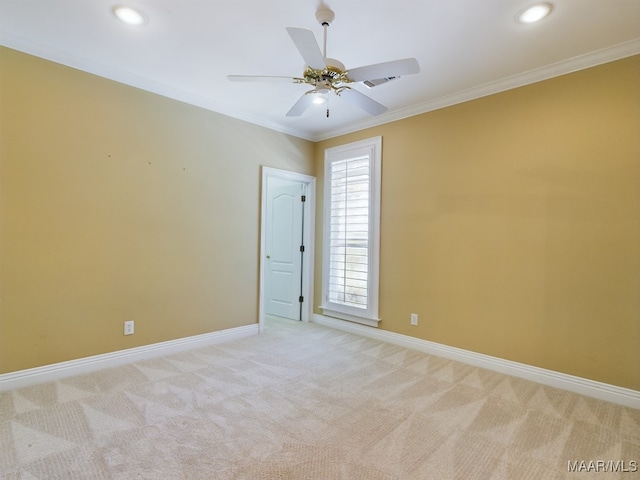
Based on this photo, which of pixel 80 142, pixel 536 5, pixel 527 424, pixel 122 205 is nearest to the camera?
pixel 536 5

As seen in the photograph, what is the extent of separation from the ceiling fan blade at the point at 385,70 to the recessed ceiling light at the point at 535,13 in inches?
34.3

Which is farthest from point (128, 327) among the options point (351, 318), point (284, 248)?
point (351, 318)

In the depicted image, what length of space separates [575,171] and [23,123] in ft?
15.1

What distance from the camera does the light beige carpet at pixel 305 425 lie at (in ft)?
5.95

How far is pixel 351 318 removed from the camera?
14.6 ft

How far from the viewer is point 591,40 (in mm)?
2502

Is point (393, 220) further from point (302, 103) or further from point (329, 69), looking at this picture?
point (329, 69)

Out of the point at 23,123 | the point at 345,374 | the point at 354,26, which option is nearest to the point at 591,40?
the point at 354,26

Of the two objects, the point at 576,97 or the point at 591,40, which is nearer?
the point at 591,40

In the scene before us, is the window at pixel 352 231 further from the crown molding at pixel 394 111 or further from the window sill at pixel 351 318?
the crown molding at pixel 394 111

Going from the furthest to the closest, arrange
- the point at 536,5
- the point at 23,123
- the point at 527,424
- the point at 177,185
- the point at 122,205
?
1. the point at 177,185
2. the point at 122,205
3. the point at 23,123
4. the point at 527,424
5. the point at 536,5

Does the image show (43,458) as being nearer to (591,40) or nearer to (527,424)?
(527,424)

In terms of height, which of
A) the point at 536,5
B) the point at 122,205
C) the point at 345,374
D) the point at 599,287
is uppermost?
the point at 536,5

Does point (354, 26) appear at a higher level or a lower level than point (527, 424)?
higher
